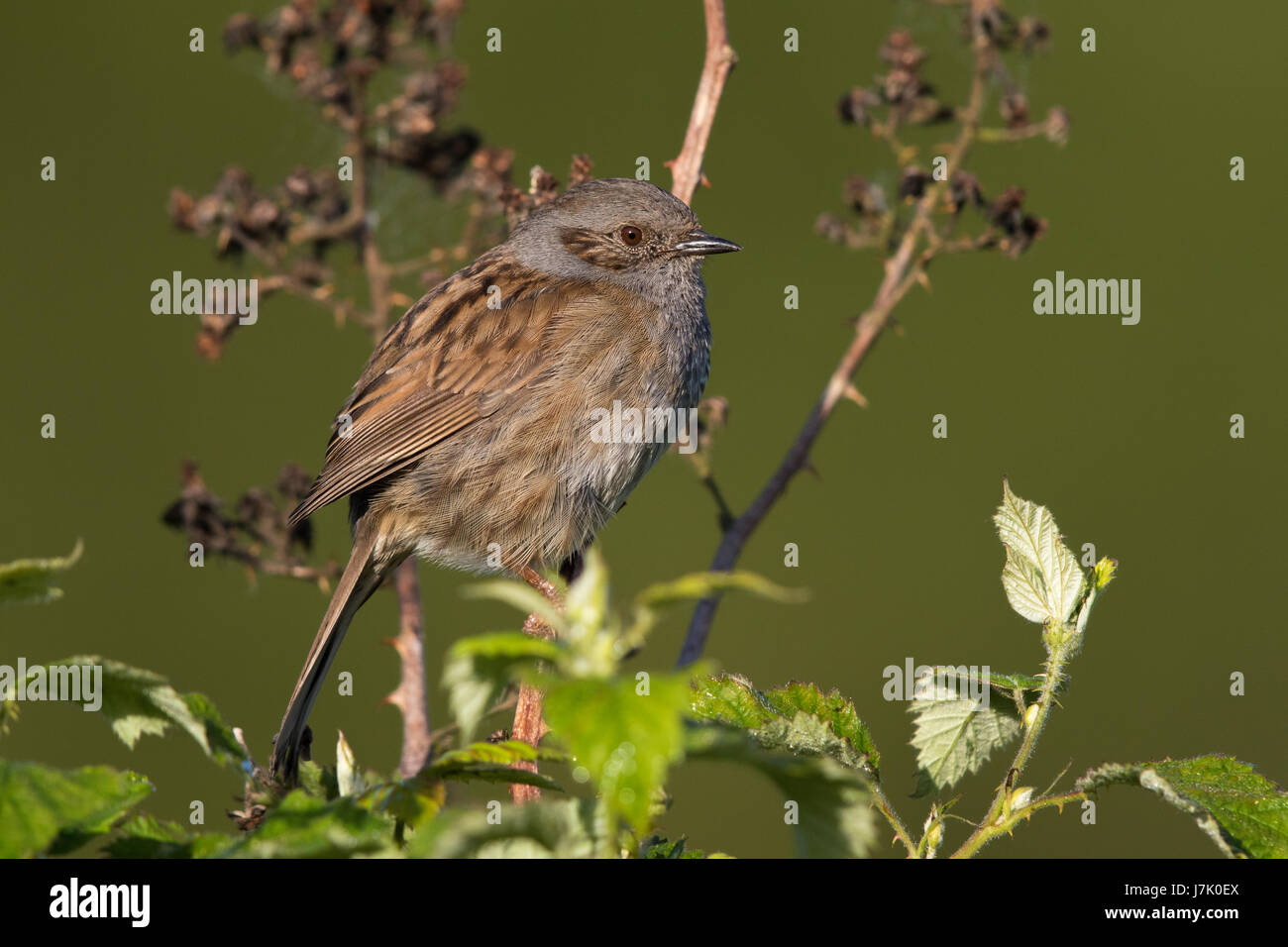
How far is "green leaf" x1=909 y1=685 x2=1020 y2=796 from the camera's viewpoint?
177 cm

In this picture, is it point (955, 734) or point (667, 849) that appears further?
point (955, 734)

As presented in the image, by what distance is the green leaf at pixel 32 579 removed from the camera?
1382 mm

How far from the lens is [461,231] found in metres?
3.88

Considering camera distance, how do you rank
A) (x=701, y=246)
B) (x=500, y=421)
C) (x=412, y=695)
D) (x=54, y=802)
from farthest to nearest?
(x=701, y=246) → (x=500, y=421) → (x=412, y=695) → (x=54, y=802)

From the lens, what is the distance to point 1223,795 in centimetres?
158

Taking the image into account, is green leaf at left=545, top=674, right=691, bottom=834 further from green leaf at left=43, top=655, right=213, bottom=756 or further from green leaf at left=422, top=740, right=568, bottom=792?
green leaf at left=43, top=655, right=213, bottom=756

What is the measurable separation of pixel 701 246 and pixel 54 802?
3.62 meters

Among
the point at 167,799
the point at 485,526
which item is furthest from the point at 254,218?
the point at 167,799

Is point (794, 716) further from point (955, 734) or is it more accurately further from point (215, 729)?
point (215, 729)

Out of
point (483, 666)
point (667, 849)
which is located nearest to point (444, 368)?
point (667, 849)

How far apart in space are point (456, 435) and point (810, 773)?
3.01 metres

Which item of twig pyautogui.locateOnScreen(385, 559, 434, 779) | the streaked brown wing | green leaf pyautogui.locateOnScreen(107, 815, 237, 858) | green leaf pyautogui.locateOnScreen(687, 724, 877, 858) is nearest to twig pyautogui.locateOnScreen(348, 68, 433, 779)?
twig pyautogui.locateOnScreen(385, 559, 434, 779)

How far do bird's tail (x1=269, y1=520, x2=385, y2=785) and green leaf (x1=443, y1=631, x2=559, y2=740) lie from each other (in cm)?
155

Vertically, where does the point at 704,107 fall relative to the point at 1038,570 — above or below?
above
